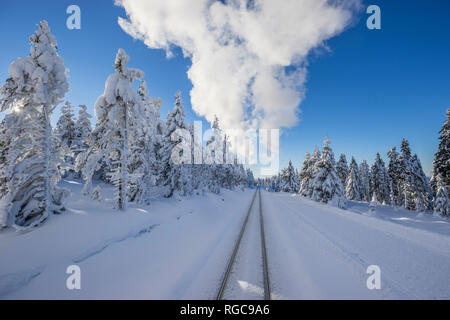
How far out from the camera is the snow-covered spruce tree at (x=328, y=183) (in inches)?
1184

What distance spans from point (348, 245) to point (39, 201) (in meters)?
15.6

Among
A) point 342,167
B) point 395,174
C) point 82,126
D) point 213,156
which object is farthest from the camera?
point 342,167

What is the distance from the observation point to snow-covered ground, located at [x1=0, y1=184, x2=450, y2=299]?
5398mm

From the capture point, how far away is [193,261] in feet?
24.8

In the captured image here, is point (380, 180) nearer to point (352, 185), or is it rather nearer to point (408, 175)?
point (352, 185)

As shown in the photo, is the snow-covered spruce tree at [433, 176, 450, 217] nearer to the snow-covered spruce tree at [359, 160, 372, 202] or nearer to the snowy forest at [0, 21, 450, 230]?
the snowy forest at [0, 21, 450, 230]

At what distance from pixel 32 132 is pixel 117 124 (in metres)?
4.62

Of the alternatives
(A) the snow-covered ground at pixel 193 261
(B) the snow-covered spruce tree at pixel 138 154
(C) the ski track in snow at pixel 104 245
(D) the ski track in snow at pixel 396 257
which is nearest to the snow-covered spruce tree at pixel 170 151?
(B) the snow-covered spruce tree at pixel 138 154

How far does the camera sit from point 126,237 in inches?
348

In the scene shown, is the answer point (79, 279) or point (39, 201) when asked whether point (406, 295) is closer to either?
point (79, 279)

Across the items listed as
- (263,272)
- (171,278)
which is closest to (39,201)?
(171,278)

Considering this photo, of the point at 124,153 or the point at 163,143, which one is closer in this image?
the point at 124,153

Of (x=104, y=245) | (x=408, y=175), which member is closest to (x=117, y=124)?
(x=104, y=245)

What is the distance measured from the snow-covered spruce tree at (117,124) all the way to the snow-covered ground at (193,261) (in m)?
2.16
